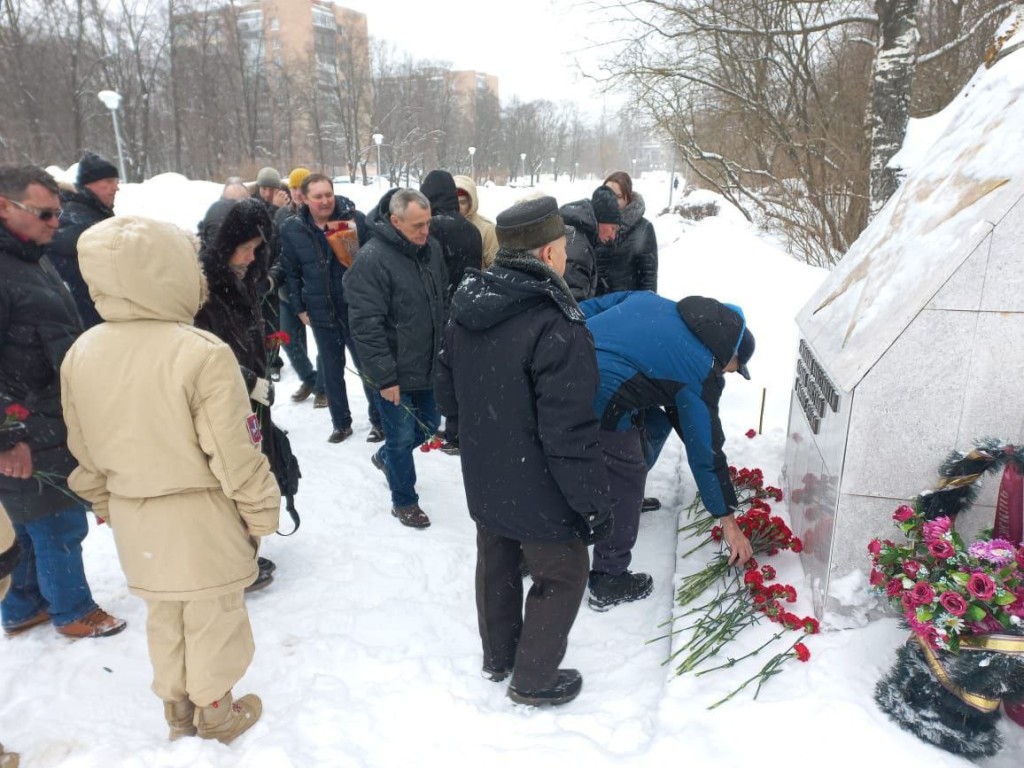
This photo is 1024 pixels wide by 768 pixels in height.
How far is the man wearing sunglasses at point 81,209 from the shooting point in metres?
3.67

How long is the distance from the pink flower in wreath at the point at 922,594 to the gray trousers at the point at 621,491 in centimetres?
115

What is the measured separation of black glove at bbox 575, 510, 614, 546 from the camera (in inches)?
84.3

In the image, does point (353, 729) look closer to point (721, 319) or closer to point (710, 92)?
point (721, 319)

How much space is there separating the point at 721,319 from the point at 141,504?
2.20m

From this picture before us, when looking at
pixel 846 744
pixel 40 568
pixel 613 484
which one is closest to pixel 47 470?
pixel 40 568

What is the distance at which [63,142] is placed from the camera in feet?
92.5

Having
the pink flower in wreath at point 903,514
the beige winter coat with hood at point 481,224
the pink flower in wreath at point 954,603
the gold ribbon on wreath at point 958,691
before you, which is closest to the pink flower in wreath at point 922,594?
the pink flower in wreath at point 954,603

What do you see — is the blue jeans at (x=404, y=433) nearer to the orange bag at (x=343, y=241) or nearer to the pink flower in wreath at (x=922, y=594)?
the orange bag at (x=343, y=241)

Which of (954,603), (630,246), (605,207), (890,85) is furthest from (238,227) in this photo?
(890,85)

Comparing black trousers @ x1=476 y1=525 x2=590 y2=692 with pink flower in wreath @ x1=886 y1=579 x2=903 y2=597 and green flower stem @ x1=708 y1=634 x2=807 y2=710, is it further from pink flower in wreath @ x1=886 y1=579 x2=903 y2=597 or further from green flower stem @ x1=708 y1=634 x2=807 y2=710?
pink flower in wreath @ x1=886 y1=579 x2=903 y2=597

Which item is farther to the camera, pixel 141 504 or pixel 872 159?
pixel 872 159

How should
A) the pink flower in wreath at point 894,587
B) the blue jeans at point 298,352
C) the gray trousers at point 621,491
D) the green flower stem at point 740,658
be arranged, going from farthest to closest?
the blue jeans at point 298,352
the gray trousers at point 621,491
the green flower stem at point 740,658
the pink flower in wreath at point 894,587

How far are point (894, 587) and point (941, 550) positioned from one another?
185 millimetres

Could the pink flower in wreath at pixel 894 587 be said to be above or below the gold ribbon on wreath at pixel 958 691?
above
